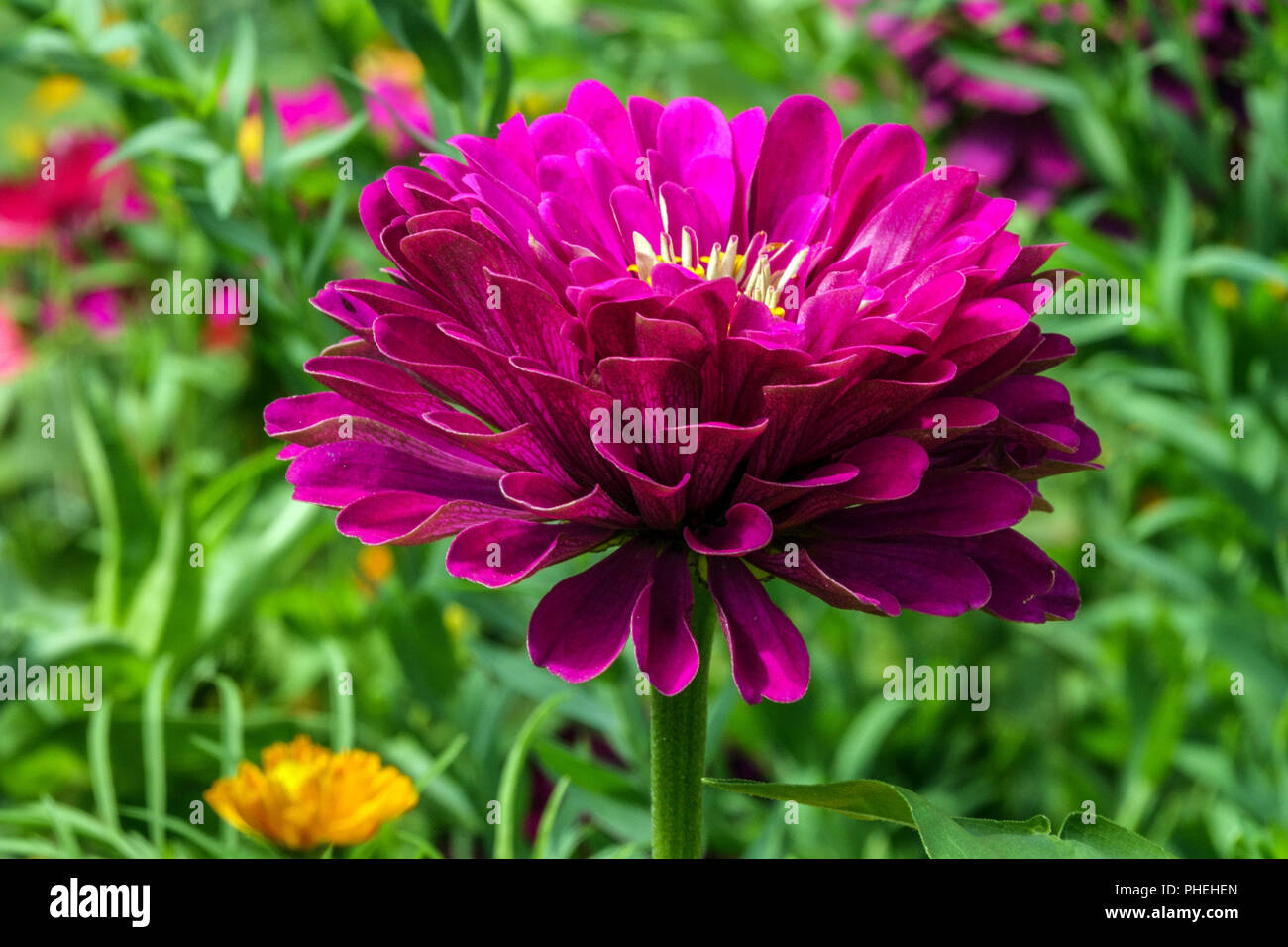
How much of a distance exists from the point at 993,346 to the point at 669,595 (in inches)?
3.1

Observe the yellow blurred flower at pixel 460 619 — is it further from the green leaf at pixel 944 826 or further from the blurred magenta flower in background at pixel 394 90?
the green leaf at pixel 944 826

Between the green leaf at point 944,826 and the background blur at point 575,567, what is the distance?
0.16m

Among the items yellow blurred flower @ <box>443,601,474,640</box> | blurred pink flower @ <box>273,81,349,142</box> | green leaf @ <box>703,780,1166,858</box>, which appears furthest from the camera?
blurred pink flower @ <box>273,81,349,142</box>

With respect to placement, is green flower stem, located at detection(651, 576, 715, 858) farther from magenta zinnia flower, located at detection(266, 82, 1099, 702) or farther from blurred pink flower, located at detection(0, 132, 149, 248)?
blurred pink flower, located at detection(0, 132, 149, 248)

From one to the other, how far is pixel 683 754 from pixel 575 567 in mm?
203

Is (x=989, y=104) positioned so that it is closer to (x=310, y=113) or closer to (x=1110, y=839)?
(x=310, y=113)

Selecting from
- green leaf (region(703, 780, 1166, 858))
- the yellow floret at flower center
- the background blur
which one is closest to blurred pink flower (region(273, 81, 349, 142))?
the background blur

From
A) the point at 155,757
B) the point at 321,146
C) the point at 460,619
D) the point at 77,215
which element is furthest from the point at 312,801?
the point at 77,215

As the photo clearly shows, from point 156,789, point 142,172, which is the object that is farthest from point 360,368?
point 142,172

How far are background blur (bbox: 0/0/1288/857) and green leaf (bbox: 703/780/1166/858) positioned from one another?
0.16 m

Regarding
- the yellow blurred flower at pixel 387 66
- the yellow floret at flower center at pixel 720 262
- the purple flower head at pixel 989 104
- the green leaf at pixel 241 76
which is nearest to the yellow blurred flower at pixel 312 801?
the yellow floret at flower center at pixel 720 262

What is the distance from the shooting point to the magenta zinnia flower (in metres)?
0.25

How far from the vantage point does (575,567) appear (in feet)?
1.58
